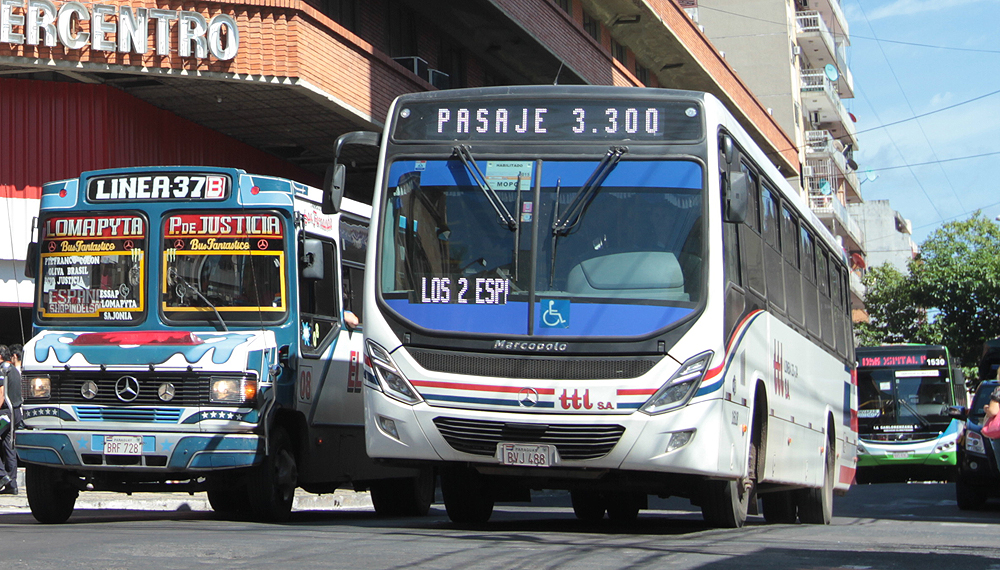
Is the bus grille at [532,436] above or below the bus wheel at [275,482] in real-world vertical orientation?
above

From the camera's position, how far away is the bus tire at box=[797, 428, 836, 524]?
576 inches

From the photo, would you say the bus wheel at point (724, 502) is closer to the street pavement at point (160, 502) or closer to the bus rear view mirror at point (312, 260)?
the bus rear view mirror at point (312, 260)

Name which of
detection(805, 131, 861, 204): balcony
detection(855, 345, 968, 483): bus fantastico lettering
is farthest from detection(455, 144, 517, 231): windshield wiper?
detection(805, 131, 861, 204): balcony

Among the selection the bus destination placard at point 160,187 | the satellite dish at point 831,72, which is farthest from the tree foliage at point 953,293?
the bus destination placard at point 160,187

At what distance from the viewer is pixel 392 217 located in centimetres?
1002

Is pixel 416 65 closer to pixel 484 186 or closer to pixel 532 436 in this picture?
pixel 484 186

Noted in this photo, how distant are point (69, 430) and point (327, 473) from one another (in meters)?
2.42

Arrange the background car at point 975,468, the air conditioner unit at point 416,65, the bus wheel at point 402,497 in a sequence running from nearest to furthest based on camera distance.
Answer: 1. the bus wheel at point 402,497
2. the background car at point 975,468
3. the air conditioner unit at point 416,65

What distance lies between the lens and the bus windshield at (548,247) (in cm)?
937

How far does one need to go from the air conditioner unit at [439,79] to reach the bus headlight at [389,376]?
1680cm

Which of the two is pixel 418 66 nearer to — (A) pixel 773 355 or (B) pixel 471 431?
(A) pixel 773 355

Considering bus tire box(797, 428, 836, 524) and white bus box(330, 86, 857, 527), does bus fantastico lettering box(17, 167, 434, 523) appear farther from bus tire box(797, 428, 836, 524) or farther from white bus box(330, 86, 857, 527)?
bus tire box(797, 428, 836, 524)

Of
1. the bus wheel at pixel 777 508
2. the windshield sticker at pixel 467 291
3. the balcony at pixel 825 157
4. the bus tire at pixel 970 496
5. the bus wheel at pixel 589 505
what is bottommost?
the bus tire at pixel 970 496

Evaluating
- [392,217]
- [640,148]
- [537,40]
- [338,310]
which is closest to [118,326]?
[338,310]
